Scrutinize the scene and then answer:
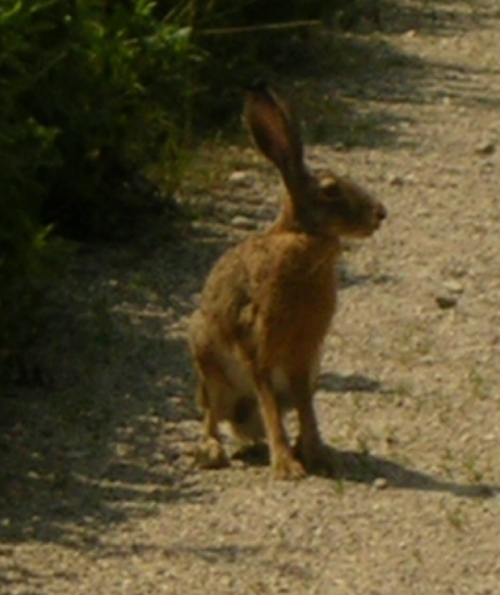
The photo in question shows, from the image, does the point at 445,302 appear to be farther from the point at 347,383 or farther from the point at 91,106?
the point at 91,106

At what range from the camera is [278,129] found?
720 centimetres

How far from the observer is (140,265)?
930 centimetres

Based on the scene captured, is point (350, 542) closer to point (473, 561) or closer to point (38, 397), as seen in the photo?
point (473, 561)

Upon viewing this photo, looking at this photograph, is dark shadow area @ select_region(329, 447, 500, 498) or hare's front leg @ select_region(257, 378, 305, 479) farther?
hare's front leg @ select_region(257, 378, 305, 479)

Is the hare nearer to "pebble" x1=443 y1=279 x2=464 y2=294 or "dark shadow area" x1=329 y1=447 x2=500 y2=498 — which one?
"dark shadow area" x1=329 y1=447 x2=500 y2=498

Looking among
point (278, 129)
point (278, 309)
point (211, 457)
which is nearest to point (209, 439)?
point (211, 457)

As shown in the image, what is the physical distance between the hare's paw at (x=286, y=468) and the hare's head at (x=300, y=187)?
0.71 m

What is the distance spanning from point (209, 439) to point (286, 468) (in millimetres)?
346

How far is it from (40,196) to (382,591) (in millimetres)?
2547

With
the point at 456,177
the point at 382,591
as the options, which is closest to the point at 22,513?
the point at 382,591

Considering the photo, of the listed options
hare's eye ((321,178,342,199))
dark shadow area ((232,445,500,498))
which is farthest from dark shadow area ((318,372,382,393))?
hare's eye ((321,178,342,199))

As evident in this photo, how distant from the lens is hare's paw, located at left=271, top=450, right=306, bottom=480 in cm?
696

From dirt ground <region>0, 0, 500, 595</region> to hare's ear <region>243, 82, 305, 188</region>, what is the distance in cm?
89

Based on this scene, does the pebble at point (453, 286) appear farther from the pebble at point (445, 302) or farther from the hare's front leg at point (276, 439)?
the hare's front leg at point (276, 439)
